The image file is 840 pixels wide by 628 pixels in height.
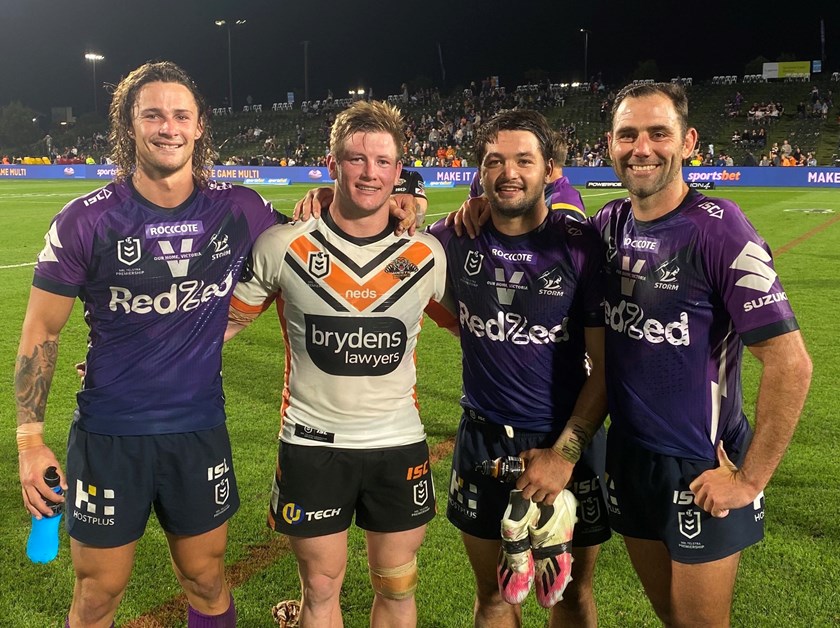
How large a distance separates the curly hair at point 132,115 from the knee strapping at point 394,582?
1660 mm

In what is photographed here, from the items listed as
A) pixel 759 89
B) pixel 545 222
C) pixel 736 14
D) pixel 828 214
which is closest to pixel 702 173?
pixel 828 214

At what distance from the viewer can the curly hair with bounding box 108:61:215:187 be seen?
2699mm

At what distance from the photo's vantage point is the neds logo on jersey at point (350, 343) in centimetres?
269

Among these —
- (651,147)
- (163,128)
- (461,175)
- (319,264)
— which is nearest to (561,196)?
(651,147)

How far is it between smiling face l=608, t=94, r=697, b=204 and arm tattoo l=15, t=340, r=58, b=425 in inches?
84.8

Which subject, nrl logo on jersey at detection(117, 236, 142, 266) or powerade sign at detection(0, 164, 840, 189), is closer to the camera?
nrl logo on jersey at detection(117, 236, 142, 266)

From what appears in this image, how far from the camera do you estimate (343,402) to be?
270cm

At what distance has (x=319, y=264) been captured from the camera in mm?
2717

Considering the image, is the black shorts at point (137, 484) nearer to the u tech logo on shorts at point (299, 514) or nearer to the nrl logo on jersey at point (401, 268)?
the u tech logo on shorts at point (299, 514)

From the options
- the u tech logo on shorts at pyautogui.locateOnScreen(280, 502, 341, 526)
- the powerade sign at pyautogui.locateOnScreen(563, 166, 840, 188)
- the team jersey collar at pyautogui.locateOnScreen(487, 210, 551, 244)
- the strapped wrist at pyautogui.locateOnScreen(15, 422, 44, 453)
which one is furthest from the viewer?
the powerade sign at pyautogui.locateOnScreen(563, 166, 840, 188)

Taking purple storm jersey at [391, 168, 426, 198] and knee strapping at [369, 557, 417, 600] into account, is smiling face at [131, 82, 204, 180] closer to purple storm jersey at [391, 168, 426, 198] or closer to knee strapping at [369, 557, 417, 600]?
purple storm jersey at [391, 168, 426, 198]

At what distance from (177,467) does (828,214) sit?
64.1 feet

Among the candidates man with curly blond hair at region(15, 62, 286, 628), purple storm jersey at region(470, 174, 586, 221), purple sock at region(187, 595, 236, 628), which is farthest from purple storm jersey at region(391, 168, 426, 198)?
purple sock at region(187, 595, 236, 628)

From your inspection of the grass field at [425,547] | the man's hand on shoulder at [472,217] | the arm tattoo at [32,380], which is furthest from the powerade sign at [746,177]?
the arm tattoo at [32,380]
